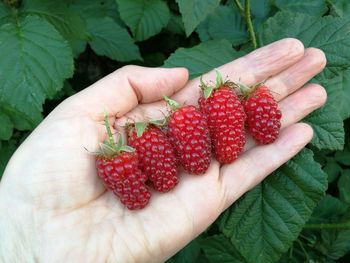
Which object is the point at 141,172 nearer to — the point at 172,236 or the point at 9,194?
the point at 172,236

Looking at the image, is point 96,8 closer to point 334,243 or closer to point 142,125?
point 142,125

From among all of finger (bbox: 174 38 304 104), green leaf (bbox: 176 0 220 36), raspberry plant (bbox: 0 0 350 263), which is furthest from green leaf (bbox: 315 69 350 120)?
green leaf (bbox: 176 0 220 36)

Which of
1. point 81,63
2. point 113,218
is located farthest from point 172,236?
point 81,63

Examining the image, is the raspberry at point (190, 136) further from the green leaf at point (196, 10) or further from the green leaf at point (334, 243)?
the green leaf at point (334, 243)

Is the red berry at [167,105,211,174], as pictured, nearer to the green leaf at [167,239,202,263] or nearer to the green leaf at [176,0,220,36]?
the green leaf at [176,0,220,36]

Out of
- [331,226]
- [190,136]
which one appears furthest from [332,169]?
[190,136]
